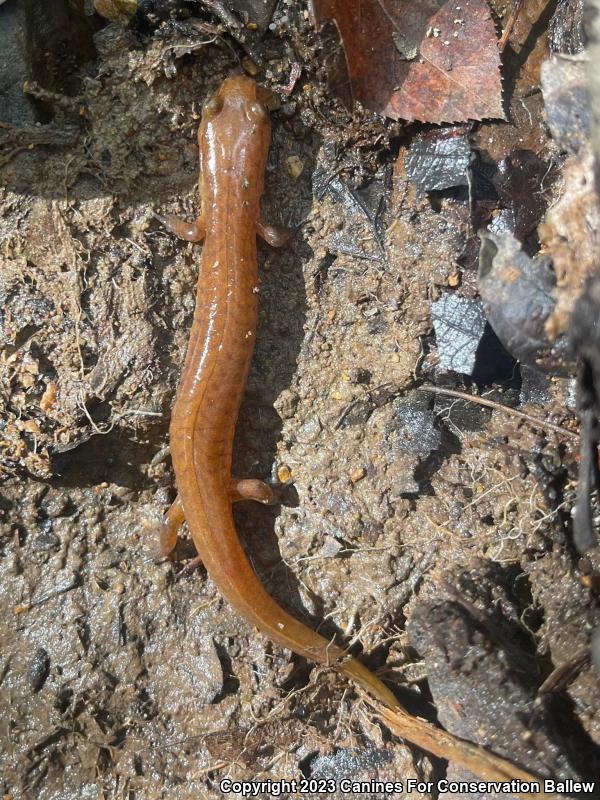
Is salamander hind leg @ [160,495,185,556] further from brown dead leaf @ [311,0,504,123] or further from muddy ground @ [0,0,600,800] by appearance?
brown dead leaf @ [311,0,504,123]

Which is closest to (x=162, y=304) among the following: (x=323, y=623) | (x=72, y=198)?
(x=72, y=198)

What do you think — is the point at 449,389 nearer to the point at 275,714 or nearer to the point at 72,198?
the point at 275,714

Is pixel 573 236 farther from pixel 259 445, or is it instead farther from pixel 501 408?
pixel 259 445

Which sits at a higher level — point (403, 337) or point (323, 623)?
point (403, 337)

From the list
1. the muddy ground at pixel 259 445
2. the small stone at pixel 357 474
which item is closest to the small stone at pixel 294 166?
the muddy ground at pixel 259 445

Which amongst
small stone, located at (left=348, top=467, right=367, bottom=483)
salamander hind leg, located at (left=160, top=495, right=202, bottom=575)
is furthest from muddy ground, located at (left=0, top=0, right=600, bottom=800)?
salamander hind leg, located at (left=160, top=495, right=202, bottom=575)

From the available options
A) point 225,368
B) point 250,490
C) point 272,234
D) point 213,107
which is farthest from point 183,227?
point 250,490
